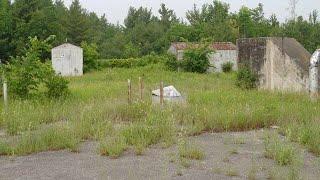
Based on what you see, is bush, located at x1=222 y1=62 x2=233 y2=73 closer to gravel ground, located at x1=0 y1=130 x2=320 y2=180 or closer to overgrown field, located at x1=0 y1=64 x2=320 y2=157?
overgrown field, located at x1=0 y1=64 x2=320 y2=157

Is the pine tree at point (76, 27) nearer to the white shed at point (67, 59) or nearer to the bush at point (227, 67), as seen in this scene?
the white shed at point (67, 59)

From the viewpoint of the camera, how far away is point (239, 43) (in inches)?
864

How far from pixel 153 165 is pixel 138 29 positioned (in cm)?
6383

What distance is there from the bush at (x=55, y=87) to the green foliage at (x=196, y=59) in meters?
23.9

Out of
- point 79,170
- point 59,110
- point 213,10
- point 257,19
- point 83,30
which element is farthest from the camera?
point 213,10

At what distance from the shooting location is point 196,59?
126ft

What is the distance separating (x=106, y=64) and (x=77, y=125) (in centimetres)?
3617

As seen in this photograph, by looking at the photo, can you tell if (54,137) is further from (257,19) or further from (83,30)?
(257,19)

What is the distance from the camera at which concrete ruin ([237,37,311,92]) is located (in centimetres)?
1877

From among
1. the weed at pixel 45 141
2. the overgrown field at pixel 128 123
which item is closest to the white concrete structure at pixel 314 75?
the overgrown field at pixel 128 123

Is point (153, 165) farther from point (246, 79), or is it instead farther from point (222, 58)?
point (222, 58)

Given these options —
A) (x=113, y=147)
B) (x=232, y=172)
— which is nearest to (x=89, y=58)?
(x=113, y=147)

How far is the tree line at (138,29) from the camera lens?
1882 inches

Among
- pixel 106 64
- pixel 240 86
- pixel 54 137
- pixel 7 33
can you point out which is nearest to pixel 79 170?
pixel 54 137
